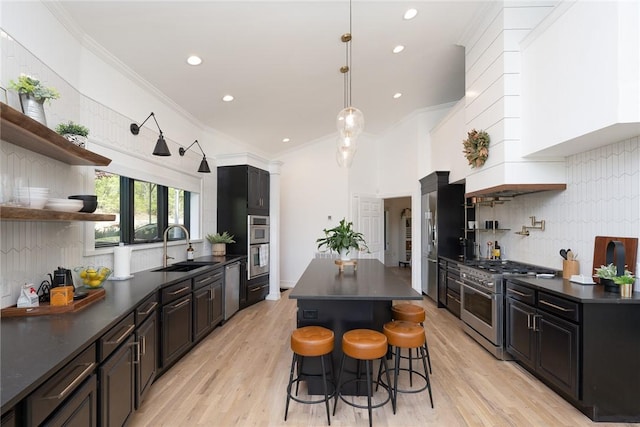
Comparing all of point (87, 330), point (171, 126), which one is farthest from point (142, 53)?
point (87, 330)

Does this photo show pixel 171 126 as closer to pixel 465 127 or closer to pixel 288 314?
pixel 288 314

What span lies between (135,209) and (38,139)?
6.40ft

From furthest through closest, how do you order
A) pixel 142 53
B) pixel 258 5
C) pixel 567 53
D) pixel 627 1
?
pixel 142 53 < pixel 258 5 < pixel 567 53 < pixel 627 1

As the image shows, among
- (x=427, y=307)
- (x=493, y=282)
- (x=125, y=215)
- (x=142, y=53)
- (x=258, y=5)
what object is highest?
(x=258, y=5)

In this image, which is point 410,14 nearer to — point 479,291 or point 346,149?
point 346,149

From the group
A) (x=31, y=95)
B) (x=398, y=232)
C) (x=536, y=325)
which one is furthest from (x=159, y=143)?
(x=398, y=232)

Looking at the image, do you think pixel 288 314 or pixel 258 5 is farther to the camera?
pixel 288 314

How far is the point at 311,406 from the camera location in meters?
2.47

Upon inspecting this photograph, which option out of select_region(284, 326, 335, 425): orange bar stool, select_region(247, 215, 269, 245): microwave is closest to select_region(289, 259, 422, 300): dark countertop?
select_region(284, 326, 335, 425): orange bar stool

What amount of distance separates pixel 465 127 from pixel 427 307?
3.03 meters

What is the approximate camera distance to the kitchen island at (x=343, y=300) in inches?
91.5

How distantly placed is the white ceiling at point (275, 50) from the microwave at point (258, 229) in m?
1.67

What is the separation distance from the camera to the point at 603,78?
227cm

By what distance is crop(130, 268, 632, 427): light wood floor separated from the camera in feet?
7.48
